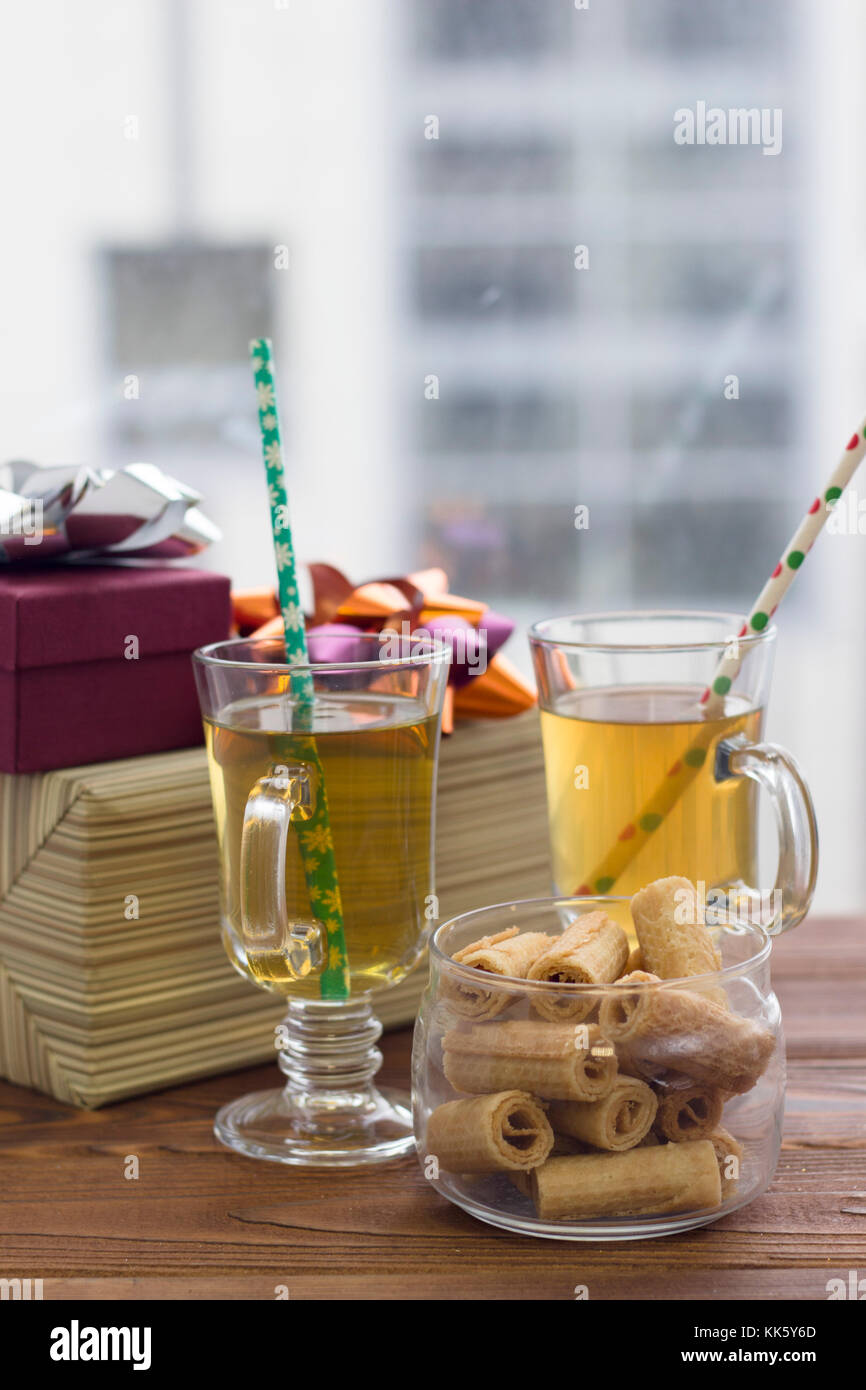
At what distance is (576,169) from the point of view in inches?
77.7

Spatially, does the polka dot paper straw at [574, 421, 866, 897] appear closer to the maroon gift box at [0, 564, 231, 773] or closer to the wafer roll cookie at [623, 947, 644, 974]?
the wafer roll cookie at [623, 947, 644, 974]

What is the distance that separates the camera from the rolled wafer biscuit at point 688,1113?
60 cm

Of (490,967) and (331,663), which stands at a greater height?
(331,663)

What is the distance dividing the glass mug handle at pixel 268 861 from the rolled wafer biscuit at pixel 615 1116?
15 cm

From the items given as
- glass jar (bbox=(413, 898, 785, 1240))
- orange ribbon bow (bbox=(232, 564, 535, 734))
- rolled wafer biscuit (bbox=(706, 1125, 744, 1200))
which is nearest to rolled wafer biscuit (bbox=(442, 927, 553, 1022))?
glass jar (bbox=(413, 898, 785, 1240))

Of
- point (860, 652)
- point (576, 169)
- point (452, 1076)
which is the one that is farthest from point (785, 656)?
point (452, 1076)

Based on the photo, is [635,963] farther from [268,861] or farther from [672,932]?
[268,861]

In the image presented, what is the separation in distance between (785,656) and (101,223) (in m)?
1.10

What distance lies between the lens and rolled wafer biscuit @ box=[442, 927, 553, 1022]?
615 millimetres

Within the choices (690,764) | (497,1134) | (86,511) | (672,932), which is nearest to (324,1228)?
(497,1134)

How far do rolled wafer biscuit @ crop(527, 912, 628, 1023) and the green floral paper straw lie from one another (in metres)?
0.11

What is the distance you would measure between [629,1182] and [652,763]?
0.25m

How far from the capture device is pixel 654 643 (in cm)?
84

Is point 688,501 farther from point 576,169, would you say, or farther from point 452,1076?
point 452,1076
